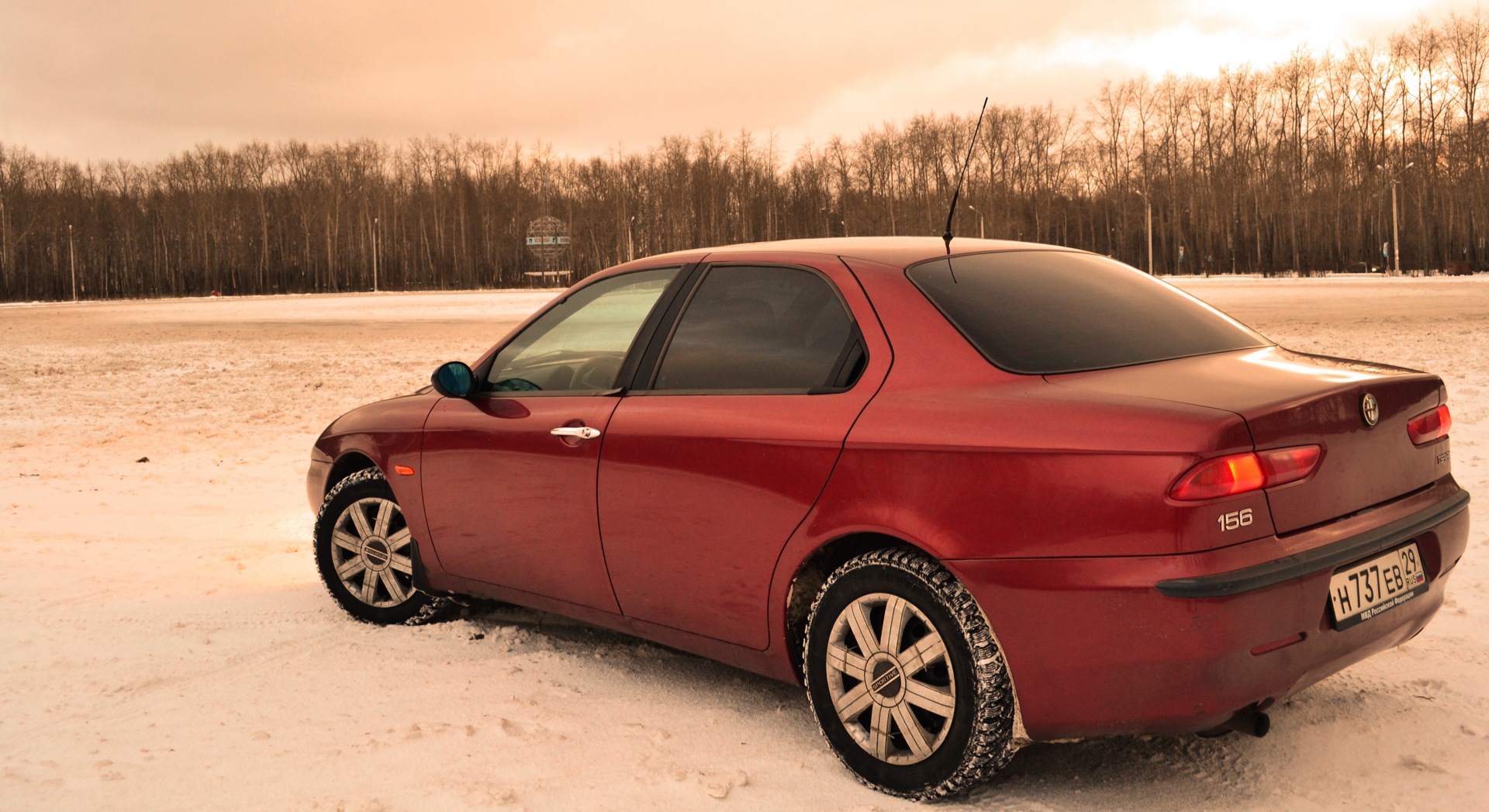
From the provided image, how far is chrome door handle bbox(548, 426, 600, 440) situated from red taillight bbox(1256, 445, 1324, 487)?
6.62ft

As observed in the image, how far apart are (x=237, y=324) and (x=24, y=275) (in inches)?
3411

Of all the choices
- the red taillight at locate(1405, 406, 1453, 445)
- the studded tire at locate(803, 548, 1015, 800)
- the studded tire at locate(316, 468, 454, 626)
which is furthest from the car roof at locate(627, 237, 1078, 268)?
the studded tire at locate(316, 468, 454, 626)

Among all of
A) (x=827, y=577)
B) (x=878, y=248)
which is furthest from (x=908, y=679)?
(x=878, y=248)

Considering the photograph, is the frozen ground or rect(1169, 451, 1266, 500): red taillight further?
the frozen ground

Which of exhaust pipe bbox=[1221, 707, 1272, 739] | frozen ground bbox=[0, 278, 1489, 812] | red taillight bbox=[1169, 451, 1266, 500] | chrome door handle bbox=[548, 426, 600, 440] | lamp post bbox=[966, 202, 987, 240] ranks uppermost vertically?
lamp post bbox=[966, 202, 987, 240]

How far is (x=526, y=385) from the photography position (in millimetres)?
4344

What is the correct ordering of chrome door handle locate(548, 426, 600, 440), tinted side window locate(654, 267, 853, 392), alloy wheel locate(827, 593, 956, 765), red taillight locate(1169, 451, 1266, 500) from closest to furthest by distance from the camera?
red taillight locate(1169, 451, 1266, 500)
alloy wheel locate(827, 593, 956, 765)
tinted side window locate(654, 267, 853, 392)
chrome door handle locate(548, 426, 600, 440)

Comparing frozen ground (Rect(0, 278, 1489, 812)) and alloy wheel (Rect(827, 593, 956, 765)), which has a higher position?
alloy wheel (Rect(827, 593, 956, 765))

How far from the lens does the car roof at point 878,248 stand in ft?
11.8

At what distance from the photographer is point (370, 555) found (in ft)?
16.2

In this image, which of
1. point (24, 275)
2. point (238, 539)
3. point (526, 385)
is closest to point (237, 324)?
point (238, 539)

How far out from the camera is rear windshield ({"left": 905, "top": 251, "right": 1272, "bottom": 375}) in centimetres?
319

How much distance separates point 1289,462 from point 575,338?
2728 mm

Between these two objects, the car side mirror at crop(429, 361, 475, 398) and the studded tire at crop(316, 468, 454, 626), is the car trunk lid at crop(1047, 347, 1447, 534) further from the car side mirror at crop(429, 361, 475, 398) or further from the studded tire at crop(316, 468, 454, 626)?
the studded tire at crop(316, 468, 454, 626)
